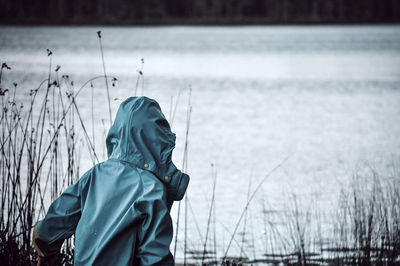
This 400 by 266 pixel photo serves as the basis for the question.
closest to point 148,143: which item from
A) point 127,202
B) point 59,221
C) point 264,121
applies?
point 127,202

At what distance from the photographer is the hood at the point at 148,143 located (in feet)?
6.13

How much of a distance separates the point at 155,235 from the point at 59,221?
1.12 ft

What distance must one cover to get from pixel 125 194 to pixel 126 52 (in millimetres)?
32592

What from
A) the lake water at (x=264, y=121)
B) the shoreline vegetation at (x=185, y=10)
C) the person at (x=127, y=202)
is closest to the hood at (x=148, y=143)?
the person at (x=127, y=202)

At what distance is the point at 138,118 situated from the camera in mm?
1871

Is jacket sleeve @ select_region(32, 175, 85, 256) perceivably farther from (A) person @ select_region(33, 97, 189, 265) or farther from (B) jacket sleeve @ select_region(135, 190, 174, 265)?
(B) jacket sleeve @ select_region(135, 190, 174, 265)

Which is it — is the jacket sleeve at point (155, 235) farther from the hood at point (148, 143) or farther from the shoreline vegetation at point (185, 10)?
the shoreline vegetation at point (185, 10)

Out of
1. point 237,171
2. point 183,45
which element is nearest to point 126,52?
point 183,45

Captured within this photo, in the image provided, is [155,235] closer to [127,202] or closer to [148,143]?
[127,202]

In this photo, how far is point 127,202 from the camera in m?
1.82

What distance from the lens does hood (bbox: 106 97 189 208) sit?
73.5 inches

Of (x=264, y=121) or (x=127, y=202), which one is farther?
(x=264, y=121)

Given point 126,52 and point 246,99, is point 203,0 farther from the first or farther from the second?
point 246,99

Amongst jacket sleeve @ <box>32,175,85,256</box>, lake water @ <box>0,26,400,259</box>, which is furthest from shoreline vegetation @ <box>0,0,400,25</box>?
jacket sleeve @ <box>32,175,85,256</box>
